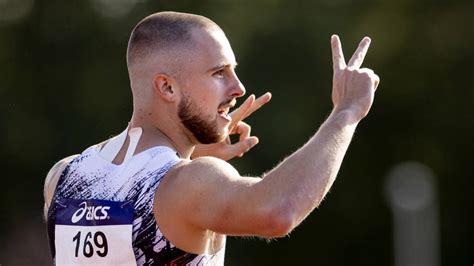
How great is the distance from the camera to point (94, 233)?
20.3ft

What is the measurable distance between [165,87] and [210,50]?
0.28 m

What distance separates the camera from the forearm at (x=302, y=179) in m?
5.61

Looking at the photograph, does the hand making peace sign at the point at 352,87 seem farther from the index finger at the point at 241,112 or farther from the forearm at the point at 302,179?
the index finger at the point at 241,112

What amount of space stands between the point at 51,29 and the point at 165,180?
94.8 feet

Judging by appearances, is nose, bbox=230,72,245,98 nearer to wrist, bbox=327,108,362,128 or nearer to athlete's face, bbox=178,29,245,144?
athlete's face, bbox=178,29,245,144

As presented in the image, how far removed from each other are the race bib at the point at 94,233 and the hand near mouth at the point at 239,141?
122cm

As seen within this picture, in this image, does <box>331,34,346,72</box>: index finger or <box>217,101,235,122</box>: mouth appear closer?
<box>331,34,346,72</box>: index finger

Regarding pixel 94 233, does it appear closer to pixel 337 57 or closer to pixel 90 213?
pixel 90 213

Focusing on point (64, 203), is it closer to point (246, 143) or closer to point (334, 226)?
point (246, 143)

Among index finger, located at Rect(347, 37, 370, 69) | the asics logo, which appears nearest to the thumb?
index finger, located at Rect(347, 37, 370, 69)

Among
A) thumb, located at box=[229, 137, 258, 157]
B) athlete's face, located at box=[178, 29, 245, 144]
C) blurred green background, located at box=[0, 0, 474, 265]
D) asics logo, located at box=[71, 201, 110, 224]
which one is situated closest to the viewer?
asics logo, located at box=[71, 201, 110, 224]

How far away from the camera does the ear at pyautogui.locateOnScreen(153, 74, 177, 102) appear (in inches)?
254

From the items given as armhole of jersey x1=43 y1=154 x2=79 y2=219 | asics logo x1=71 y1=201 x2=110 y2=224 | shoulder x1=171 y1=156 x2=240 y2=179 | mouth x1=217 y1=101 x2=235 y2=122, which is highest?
shoulder x1=171 y1=156 x2=240 y2=179

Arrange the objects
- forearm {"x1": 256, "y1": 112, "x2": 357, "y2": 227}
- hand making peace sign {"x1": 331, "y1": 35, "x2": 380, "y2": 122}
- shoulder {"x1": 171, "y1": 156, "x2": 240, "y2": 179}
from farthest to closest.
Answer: hand making peace sign {"x1": 331, "y1": 35, "x2": 380, "y2": 122} → shoulder {"x1": 171, "y1": 156, "x2": 240, "y2": 179} → forearm {"x1": 256, "y1": 112, "x2": 357, "y2": 227}
